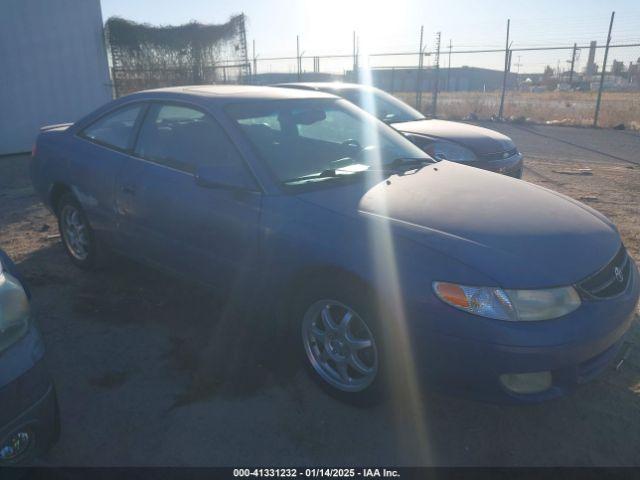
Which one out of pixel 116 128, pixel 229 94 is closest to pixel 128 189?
pixel 116 128

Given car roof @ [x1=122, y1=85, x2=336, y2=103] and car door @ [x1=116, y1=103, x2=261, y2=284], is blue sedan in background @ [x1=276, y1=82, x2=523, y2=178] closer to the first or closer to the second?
car roof @ [x1=122, y1=85, x2=336, y2=103]

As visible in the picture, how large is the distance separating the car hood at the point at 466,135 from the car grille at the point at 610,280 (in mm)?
3763

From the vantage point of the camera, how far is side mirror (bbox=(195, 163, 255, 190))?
9.58ft

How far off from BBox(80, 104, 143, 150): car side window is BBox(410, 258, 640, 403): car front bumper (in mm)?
2700

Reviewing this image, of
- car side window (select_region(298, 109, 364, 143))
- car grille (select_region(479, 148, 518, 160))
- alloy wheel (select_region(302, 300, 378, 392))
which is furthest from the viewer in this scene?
car grille (select_region(479, 148, 518, 160))

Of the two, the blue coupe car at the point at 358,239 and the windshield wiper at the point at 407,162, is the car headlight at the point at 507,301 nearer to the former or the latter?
the blue coupe car at the point at 358,239

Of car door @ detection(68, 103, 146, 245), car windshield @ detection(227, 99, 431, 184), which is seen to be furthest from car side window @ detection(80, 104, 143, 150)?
car windshield @ detection(227, 99, 431, 184)

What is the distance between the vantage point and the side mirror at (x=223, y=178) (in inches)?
115

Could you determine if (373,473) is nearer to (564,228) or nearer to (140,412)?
(140,412)

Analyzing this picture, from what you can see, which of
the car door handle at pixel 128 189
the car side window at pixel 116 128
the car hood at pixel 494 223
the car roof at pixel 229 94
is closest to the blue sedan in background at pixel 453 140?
the car roof at pixel 229 94

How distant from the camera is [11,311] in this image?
2076 millimetres

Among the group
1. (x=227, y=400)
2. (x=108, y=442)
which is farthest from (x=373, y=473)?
(x=108, y=442)

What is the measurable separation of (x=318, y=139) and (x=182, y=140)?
3.19 feet

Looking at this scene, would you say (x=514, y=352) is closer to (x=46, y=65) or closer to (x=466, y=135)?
(x=466, y=135)
